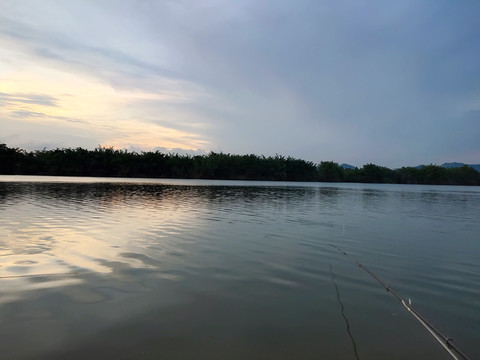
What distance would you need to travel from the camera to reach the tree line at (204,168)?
104500mm

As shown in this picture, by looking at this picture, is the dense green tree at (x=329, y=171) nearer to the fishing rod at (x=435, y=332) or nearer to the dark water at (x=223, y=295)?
the dark water at (x=223, y=295)

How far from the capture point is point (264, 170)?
13312 centimetres

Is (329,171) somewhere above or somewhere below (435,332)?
above

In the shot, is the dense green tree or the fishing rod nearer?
the fishing rod

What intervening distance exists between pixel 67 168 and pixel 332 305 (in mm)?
117175

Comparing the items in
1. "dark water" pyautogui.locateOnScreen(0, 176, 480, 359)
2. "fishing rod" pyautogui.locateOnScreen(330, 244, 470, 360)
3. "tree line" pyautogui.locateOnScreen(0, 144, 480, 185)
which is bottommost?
"dark water" pyautogui.locateOnScreen(0, 176, 480, 359)

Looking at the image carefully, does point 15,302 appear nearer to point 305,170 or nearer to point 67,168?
point 67,168

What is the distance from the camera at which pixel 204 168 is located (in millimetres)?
123500

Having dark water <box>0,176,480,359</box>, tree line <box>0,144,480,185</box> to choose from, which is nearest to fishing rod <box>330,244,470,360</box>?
dark water <box>0,176,480,359</box>

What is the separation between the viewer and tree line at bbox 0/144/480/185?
104500 mm

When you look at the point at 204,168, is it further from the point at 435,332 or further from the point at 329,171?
the point at 435,332

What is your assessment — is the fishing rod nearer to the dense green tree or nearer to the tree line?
the tree line

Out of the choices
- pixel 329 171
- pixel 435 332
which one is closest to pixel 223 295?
pixel 435 332

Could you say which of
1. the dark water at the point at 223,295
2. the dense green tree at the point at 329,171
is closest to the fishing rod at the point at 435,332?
the dark water at the point at 223,295
